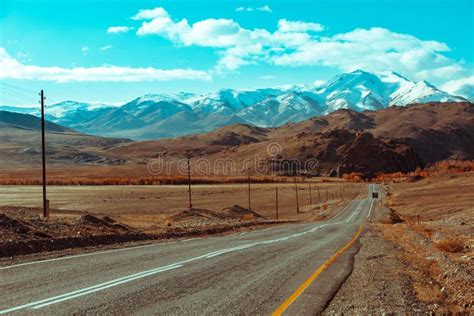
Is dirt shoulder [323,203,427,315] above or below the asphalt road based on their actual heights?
below

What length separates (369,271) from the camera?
1355cm

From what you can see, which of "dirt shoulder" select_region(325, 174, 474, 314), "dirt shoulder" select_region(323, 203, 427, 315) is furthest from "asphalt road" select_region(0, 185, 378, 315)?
"dirt shoulder" select_region(325, 174, 474, 314)

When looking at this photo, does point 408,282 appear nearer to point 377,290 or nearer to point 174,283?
point 377,290

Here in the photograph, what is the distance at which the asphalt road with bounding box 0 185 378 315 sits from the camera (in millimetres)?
9156

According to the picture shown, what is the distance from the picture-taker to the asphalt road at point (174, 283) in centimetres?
916

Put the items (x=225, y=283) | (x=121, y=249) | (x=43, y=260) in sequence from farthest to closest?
(x=121, y=249)
(x=43, y=260)
(x=225, y=283)

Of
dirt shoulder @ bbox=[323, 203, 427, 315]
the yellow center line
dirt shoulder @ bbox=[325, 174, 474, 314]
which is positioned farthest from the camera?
dirt shoulder @ bbox=[325, 174, 474, 314]

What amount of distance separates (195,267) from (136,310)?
4850 mm

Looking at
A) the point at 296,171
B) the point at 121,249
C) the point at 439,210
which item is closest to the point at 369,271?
the point at 121,249

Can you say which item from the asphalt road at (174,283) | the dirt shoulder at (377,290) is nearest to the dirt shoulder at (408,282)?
the dirt shoulder at (377,290)

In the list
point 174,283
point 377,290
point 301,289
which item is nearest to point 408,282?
point 377,290

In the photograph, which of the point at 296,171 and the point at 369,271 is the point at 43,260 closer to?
the point at 369,271

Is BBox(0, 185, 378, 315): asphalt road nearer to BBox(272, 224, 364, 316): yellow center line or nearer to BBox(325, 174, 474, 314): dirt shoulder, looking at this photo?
BBox(272, 224, 364, 316): yellow center line

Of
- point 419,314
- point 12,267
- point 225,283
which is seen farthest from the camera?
point 12,267
